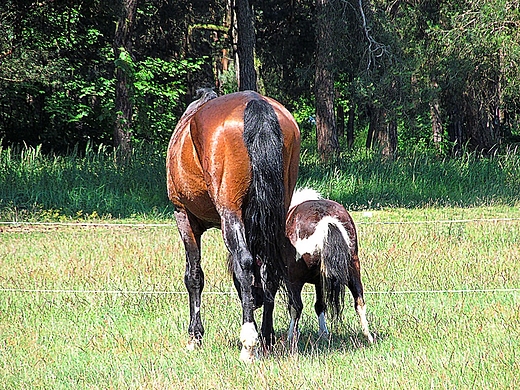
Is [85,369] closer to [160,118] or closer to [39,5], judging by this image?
[39,5]

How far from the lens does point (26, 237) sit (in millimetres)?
11562

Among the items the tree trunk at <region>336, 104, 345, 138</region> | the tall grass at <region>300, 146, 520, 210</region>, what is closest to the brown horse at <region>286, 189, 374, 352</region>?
the tall grass at <region>300, 146, 520, 210</region>

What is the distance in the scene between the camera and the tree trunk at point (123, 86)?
18.4 meters

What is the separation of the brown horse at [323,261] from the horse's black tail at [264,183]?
1.33 ft

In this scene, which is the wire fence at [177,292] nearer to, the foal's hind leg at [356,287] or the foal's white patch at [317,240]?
the foal's hind leg at [356,287]

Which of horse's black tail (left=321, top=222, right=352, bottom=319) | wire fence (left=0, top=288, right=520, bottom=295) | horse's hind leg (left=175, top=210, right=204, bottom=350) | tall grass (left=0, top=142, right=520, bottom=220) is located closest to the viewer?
horse's black tail (left=321, top=222, right=352, bottom=319)

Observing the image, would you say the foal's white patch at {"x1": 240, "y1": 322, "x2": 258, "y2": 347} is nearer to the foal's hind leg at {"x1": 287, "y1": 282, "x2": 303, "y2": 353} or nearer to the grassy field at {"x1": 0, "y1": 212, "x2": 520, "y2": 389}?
the grassy field at {"x1": 0, "y1": 212, "x2": 520, "y2": 389}

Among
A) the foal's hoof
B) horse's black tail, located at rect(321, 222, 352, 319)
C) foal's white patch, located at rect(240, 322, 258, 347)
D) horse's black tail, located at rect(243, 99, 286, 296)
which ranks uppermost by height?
horse's black tail, located at rect(243, 99, 286, 296)

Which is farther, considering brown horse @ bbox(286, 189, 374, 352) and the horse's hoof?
brown horse @ bbox(286, 189, 374, 352)

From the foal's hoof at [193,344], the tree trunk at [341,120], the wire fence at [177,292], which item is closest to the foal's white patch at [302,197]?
the wire fence at [177,292]

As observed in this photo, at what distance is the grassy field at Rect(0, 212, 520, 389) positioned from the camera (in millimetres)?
4605

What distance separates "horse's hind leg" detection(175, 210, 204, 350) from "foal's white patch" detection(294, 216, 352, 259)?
2.84ft

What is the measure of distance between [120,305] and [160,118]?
58.0ft

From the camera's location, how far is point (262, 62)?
1050 inches
